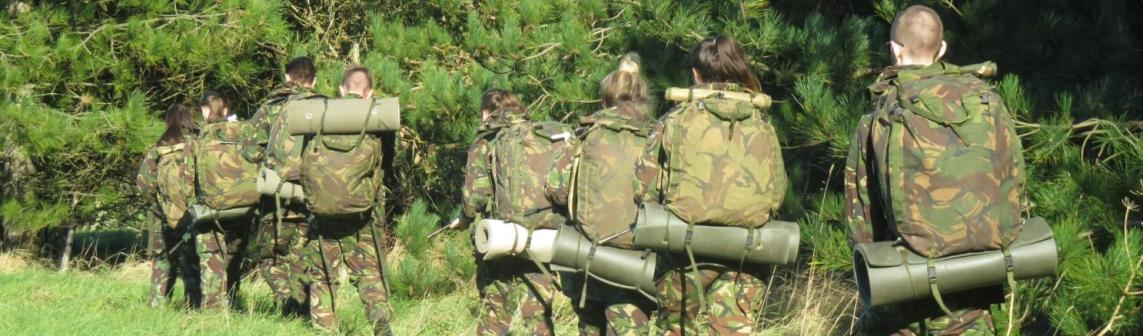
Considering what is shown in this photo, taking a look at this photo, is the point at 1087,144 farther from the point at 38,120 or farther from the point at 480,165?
the point at 38,120

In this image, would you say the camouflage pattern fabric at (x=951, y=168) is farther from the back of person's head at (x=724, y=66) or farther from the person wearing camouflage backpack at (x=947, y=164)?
the back of person's head at (x=724, y=66)

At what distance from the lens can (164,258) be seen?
9938 mm

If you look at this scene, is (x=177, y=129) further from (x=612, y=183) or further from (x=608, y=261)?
(x=608, y=261)

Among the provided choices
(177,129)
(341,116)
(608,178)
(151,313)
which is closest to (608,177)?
(608,178)

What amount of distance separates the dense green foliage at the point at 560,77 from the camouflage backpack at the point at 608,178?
0.81 m

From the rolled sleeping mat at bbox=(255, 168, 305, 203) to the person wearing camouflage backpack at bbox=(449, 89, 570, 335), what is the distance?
3.87 feet

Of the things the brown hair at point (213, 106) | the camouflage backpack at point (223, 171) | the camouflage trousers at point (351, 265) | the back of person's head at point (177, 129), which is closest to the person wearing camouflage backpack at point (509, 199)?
the camouflage trousers at point (351, 265)

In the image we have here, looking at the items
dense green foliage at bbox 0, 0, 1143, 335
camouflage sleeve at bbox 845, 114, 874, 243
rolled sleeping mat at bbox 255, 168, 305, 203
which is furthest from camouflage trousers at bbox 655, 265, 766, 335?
rolled sleeping mat at bbox 255, 168, 305, 203

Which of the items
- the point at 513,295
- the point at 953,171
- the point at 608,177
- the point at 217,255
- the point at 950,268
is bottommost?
the point at 217,255

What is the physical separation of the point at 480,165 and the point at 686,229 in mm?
2239

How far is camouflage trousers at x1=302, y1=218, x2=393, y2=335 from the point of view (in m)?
7.75

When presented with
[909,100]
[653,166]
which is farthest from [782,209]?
[909,100]

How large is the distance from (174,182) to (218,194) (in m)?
0.80

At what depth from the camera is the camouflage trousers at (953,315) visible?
4418 millimetres
